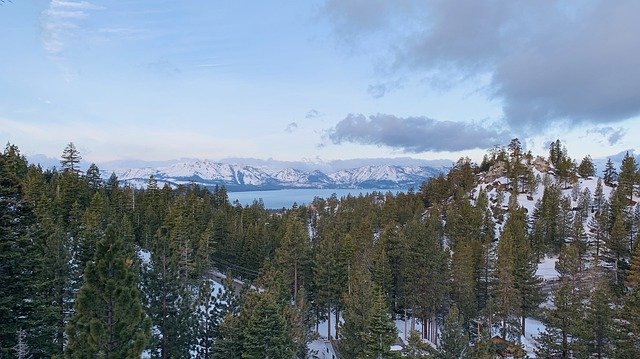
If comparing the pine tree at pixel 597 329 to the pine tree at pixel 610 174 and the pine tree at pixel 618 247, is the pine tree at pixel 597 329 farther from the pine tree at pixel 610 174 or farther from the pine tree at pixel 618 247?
the pine tree at pixel 610 174

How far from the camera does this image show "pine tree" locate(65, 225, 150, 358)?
473 inches

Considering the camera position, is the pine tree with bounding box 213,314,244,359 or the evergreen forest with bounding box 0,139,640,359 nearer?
the evergreen forest with bounding box 0,139,640,359

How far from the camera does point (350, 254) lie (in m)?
43.8

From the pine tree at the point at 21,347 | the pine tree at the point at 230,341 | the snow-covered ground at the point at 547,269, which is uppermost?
the pine tree at the point at 21,347

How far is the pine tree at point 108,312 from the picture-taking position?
12.0 meters

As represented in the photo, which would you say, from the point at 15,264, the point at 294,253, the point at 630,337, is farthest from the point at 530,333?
the point at 15,264

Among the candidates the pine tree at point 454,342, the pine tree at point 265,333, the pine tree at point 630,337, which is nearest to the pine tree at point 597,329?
the pine tree at point 630,337

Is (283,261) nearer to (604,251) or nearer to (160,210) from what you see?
(160,210)

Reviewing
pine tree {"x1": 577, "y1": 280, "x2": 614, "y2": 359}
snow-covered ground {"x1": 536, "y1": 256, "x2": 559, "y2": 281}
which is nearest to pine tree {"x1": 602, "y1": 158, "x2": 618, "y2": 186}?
snow-covered ground {"x1": 536, "y1": 256, "x2": 559, "y2": 281}

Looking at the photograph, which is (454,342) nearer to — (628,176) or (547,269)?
(547,269)

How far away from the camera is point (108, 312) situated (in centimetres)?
1264

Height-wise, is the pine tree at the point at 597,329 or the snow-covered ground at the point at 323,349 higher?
the pine tree at the point at 597,329

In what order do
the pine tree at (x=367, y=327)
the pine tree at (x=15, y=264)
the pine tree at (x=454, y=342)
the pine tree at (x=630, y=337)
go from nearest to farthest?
the pine tree at (x=15, y=264)
the pine tree at (x=367, y=327)
the pine tree at (x=454, y=342)
the pine tree at (x=630, y=337)

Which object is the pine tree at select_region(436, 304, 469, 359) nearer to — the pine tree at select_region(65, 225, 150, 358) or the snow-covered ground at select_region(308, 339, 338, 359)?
the snow-covered ground at select_region(308, 339, 338, 359)
